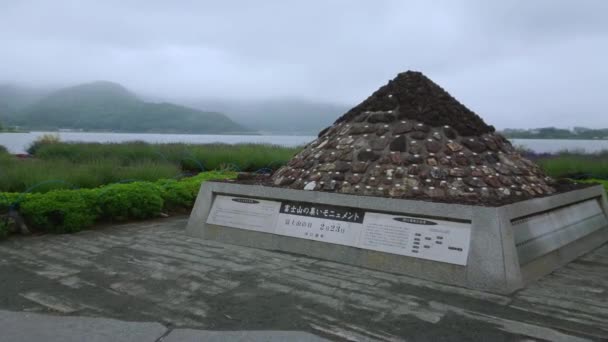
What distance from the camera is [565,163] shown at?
500 inches

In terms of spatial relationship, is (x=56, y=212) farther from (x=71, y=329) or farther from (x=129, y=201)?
(x=71, y=329)

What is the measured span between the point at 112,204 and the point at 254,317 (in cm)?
433

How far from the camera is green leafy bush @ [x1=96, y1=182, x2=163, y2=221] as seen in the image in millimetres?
7113

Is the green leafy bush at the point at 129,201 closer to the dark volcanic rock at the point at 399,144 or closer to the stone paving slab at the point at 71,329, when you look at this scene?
the stone paving slab at the point at 71,329

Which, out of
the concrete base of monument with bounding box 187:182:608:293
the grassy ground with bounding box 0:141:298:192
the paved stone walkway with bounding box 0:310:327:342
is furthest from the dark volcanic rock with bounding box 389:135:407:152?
the grassy ground with bounding box 0:141:298:192

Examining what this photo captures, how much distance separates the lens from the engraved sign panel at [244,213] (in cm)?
572

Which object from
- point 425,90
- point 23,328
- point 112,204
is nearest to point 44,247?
point 112,204

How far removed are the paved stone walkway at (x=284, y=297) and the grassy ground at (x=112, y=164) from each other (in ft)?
9.61

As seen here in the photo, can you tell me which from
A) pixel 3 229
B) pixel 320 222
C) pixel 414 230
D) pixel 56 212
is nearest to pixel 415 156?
pixel 414 230

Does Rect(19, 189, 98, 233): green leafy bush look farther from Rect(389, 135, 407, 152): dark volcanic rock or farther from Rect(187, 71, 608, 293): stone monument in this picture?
Rect(389, 135, 407, 152): dark volcanic rock

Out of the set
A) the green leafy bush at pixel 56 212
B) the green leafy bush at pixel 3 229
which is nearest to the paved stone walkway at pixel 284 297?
the green leafy bush at pixel 3 229

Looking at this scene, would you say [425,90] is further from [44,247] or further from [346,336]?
[44,247]

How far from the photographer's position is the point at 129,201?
730 cm

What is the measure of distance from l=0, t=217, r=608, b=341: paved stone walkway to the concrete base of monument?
15 centimetres
